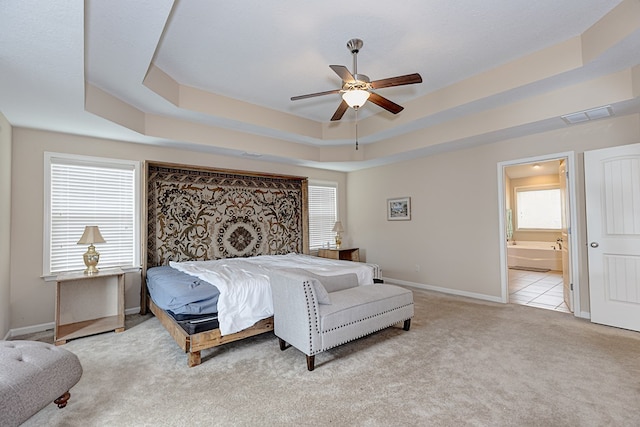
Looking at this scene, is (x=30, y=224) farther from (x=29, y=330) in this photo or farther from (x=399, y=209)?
(x=399, y=209)

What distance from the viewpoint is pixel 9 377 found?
5.31 feet

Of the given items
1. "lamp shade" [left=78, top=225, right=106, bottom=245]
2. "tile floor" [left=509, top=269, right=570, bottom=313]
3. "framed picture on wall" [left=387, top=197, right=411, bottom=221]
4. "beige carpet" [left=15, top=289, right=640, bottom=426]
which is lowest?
"tile floor" [left=509, top=269, right=570, bottom=313]

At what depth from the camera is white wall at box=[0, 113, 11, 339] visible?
3121mm

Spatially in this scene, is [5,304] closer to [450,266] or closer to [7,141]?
[7,141]

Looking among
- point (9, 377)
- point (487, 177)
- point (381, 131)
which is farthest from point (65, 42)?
point (487, 177)

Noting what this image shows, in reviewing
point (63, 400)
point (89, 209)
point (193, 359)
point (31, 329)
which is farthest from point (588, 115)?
point (31, 329)

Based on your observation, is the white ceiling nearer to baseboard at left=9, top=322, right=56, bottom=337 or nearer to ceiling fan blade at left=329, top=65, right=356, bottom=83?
ceiling fan blade at left=329, top=65, right=356, bottom=83

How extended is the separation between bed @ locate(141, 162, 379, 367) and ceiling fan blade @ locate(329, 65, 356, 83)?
6.93 feet

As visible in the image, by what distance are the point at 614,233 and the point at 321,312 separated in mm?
3544

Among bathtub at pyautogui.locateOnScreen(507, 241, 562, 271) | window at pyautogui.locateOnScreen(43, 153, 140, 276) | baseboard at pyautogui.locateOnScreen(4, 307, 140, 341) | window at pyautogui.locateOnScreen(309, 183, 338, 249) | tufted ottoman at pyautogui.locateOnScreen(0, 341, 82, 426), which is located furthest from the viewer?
bathtub at pyautogui.locateOnScreen(507, 241, 562, 271)

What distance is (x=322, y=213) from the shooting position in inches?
264

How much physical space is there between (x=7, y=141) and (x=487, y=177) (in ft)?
20.6

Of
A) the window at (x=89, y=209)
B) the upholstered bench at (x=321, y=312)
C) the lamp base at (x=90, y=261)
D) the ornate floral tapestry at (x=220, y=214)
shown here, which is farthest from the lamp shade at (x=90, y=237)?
the upholstered bench at (x=321, y=312)

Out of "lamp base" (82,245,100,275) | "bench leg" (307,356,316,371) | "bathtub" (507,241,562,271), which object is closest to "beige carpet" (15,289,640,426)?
"bench leg" (307,356,316,371)
